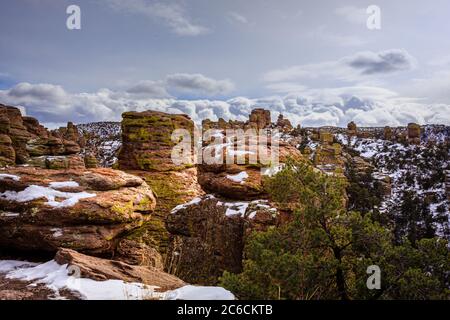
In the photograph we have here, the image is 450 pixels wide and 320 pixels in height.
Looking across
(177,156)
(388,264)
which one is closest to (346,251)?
(388,264)

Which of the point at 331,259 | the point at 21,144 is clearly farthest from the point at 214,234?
the point at 21,144

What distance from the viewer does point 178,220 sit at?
14.9m

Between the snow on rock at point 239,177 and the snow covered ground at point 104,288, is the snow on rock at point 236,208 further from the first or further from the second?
the snow covered ground at point 104,288

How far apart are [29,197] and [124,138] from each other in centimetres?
1705

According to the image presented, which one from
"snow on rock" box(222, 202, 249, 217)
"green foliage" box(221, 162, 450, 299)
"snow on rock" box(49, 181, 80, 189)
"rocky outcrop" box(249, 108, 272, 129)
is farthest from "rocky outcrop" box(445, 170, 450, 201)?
"snow on rock" box(49, 181, 80, 189)

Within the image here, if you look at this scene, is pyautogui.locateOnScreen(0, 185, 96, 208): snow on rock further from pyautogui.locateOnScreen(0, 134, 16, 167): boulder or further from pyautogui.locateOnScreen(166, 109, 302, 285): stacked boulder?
pyautogui.locateOnScreen(0, 134, 16, 167): boulder

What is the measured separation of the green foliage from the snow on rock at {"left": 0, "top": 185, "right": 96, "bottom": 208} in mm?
4817

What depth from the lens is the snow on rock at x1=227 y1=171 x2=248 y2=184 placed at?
561 inches

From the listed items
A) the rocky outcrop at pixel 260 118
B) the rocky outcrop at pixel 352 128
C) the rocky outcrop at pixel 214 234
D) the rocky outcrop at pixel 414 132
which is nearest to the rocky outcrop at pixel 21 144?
the rocky outcrop at pixel 214 234

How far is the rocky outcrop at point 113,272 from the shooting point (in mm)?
6812

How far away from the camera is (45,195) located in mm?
9570

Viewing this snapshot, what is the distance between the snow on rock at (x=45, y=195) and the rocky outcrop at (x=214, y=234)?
415 centimetres

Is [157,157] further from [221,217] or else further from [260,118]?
[260,118]

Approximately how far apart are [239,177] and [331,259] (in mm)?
7290
